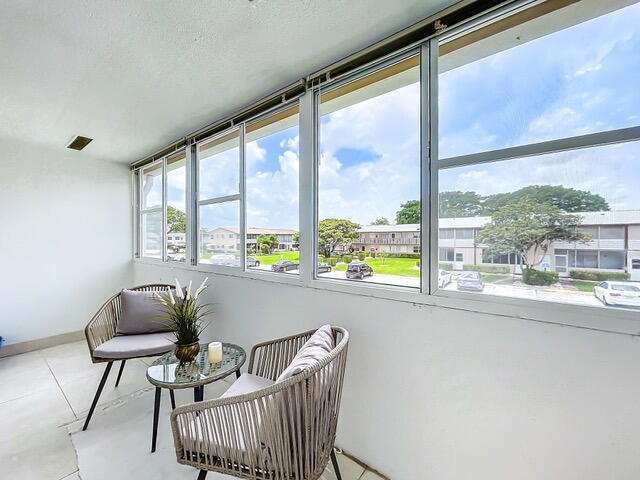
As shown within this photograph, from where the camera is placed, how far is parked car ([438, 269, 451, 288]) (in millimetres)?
1359

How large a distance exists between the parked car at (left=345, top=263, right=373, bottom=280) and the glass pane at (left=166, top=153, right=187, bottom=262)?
2105mm

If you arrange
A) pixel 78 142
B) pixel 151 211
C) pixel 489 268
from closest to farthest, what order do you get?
1. pixel 489 268
2. pixel 78 142
3. pixel 151 211

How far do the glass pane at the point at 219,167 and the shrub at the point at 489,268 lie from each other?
6.34ft

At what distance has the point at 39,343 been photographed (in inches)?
128

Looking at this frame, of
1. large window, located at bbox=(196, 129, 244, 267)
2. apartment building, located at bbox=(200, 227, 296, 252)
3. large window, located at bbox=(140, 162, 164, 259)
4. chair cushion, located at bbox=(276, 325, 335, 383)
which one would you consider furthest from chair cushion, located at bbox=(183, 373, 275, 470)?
large window, located at bbox=(140, 162, 164, 259)

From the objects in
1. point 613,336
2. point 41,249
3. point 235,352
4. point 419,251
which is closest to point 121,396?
point 235,352

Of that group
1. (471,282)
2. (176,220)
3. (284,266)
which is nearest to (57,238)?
(176,220)

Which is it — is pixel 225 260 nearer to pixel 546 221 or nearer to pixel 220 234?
pixel 220 234

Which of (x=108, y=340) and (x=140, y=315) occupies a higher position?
(x=140, y=315)

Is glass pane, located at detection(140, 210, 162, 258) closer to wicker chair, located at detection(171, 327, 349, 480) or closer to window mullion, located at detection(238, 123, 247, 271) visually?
window mullion, located at detection(238, 123, 247, 271)

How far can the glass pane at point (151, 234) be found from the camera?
3664 mm

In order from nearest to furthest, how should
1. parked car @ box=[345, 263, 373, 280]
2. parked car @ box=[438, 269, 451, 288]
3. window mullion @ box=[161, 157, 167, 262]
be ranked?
parked car @ box=[438, 269, 451, 288] < parked car @ box=[345, 263, 373, 280] < window mullion @ box=[161, 157, 167, 262]

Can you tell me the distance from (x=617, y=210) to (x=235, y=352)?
81.4 inches

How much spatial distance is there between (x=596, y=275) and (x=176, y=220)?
3506 mm
